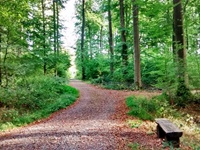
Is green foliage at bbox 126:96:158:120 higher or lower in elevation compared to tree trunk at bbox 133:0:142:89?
lower

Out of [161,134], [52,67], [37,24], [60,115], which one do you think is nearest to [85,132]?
[161,134]

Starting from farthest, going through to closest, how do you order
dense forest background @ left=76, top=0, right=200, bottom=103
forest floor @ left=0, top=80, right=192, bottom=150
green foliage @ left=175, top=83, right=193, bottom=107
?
1. dense forest background @ left=76, top=0, right=200, bottom=103
2. green foliage @ left=175, top=83, right=193, bottom=107
3. forest floor @ left=0, top=80, right=192, bottom=150

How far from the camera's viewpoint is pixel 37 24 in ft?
56.6

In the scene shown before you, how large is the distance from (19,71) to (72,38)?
30175 mm

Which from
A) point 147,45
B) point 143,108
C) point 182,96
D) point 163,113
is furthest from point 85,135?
point 147,45

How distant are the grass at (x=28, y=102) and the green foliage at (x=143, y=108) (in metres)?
3.57

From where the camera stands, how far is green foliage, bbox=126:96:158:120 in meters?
8.86

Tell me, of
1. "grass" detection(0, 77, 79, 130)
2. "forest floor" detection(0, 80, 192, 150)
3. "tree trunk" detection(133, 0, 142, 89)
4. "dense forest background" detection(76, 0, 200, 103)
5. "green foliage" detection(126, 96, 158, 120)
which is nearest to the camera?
"forest floor" detection(0, 80, 192, 150)

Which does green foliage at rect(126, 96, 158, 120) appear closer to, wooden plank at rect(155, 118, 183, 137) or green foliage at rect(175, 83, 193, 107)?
green foliage at rect(175, 83, 193, 107)

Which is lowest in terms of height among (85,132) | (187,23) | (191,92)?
(85,132)

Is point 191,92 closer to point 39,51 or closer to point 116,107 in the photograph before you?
point 116,107

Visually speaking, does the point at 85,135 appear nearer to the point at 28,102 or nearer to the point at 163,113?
the point at 163,113

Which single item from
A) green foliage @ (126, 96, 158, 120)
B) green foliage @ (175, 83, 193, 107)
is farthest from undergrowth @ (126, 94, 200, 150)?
green foliage @ (175, 83, 193, 107)

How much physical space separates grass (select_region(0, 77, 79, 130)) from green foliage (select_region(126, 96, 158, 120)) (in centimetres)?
357
